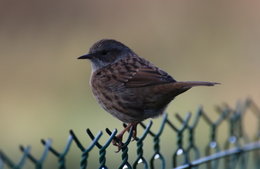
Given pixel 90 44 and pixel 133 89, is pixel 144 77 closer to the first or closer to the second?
pixel 133 89

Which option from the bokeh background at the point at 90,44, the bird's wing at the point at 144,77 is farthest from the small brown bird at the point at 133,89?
the bokeh background at the point at 90,44

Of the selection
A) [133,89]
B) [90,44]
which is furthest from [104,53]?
[90,44]

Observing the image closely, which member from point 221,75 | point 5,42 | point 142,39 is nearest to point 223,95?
point 221,75

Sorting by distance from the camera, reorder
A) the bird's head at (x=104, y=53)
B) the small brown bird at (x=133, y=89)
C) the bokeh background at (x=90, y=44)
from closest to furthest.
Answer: the small brown bird at (x=133, y=89) → the bird's head at (x=104, y=53) → the bokeh background at (x=90, y=44)

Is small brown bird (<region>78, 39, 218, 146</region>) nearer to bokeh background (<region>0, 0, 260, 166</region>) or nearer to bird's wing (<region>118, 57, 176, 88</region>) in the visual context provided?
bird's wing (<region>118, 57, 176, 88</region>)

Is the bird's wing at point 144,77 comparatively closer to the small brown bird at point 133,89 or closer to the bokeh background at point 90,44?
the small brown bird at point 133,89

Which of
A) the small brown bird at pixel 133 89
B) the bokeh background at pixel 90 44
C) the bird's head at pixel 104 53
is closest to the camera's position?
the small brown bird at pixel 133 89

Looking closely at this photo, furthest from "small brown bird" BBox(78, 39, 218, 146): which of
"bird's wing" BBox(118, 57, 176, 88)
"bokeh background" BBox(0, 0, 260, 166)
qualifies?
"bokeh background" BBox(0, 0, 260, 166)
